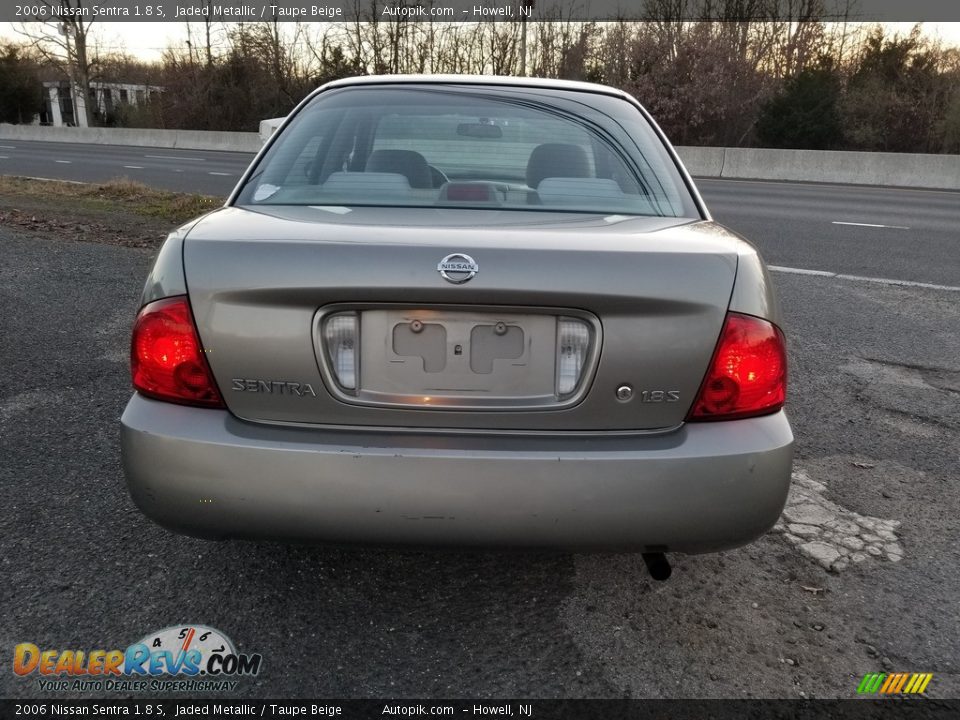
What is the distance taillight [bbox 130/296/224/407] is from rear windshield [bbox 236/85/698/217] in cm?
61

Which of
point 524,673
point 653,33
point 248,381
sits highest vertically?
→ point 653,33

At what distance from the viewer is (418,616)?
7.63 feet

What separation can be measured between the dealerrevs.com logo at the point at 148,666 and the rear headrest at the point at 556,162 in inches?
67.1

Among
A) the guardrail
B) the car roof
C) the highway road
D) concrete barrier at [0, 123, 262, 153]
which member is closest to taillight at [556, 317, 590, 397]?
the car roof

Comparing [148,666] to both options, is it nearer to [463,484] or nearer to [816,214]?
[463,484]

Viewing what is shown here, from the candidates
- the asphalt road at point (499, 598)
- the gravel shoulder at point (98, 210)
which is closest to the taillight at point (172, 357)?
the asphalt road at point (499, 598)

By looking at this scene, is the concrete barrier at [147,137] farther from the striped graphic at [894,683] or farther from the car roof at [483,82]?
the striped graphic at [894,683]

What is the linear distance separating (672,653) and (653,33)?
33.3 m

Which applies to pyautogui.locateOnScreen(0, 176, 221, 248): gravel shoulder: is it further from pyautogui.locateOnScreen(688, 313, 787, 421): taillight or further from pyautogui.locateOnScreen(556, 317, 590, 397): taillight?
pyautogui.locateOnScreen(688, 313, 787, 421): taillight

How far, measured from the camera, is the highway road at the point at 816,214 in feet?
26.6

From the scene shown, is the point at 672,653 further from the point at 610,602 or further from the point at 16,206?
the point at 16,206

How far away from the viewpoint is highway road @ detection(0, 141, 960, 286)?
8102 mm

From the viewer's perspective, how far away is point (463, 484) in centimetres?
188

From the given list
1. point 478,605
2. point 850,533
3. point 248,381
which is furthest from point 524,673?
point 850,533
